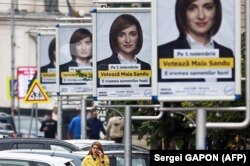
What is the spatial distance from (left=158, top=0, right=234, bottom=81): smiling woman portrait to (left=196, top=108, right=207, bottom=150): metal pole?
0.37 metres

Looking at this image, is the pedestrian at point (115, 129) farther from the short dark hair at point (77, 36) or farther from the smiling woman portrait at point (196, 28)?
the smiling woman portrait at point (196, 28)

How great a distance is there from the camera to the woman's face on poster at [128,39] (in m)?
15.8

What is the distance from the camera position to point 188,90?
33.2 feet

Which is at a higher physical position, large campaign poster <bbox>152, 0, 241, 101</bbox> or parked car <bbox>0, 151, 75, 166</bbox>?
large campaign poster <bbox>152, 0, 241, 101</bbox>

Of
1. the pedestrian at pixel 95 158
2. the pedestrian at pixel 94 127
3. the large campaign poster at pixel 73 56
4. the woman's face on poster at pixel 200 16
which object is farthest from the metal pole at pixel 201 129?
the pedestrian at pixel 94 127

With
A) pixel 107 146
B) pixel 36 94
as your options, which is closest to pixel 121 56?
pixel 107 146

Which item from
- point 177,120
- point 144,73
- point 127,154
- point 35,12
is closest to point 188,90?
point 127,154

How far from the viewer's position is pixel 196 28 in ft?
32.8

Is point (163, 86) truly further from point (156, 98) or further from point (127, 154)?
point (127, 154)

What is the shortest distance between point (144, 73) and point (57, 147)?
7.38m

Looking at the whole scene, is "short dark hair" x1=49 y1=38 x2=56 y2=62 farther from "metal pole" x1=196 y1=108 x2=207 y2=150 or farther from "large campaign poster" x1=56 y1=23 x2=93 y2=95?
"metal pole" x1=196 y1=108 x2=207 y2=150

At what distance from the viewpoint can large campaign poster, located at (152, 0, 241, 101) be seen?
10062 millimetres

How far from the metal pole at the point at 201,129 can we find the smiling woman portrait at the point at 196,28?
37 centimetres

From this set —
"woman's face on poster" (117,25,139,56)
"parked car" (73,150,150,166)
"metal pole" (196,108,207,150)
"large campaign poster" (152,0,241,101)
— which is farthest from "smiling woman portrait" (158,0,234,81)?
"parked car" (73,150,150,166)
